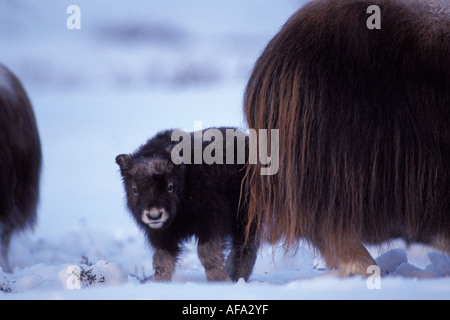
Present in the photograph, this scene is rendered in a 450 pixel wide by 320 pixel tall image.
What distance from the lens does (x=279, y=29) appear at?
2.22 metres

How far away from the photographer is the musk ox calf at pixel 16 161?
2.68 metres

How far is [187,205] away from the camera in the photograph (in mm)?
2418

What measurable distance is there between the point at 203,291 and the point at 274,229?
1.41ft

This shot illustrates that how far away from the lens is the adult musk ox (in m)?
1.95

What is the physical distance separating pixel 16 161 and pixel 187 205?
0.89 meters

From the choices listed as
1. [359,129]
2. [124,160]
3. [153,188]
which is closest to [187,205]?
[153,188]

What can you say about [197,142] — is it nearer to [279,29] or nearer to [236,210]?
[236,210]

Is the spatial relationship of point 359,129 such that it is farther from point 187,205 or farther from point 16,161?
point 16,161

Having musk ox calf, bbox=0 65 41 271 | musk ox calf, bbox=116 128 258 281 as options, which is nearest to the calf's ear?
musk ox calf, bbox=116 128 258 281

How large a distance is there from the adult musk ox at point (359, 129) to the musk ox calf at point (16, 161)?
1261 mm

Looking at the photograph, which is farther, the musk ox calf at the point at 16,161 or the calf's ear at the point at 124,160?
the musk ox calf at the point at 16,161

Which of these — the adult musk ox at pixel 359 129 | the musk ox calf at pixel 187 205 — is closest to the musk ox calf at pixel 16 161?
the musk ox calf at pixel 187 205

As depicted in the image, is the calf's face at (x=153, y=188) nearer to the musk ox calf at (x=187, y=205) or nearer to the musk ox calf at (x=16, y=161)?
the musk ox calf at (x=187, y=205)
